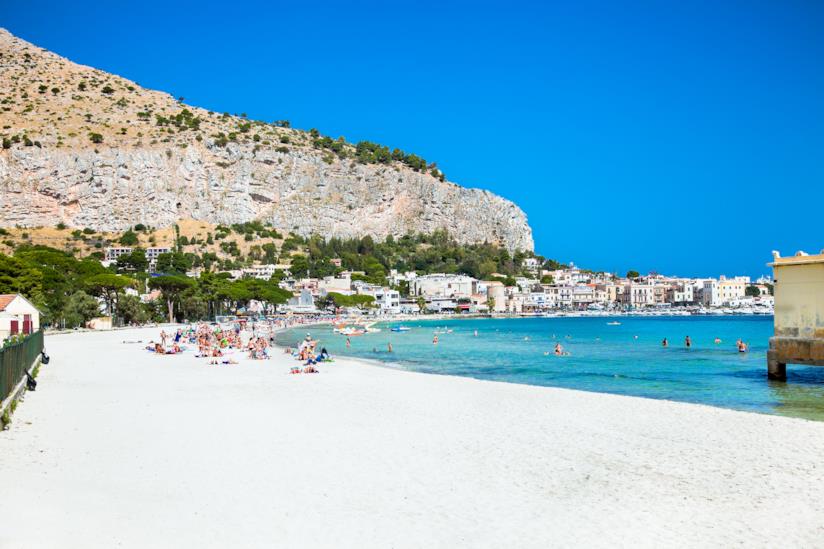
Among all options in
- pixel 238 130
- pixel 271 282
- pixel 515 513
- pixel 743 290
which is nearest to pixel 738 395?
pixel 515 513

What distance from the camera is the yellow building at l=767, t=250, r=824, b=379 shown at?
21219 mm

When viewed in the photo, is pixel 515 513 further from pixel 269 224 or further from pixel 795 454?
pixel 269 224

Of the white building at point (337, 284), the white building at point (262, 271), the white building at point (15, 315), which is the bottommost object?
the white building at point (15, 315)

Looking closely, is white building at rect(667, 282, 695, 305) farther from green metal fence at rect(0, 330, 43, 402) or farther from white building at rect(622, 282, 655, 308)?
green metal fence at rect(0, 330, 43, 402)

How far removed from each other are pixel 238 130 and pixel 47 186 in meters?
43.4

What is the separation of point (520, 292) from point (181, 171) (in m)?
70.2

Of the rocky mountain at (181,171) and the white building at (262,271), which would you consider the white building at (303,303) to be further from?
the rocky mountain at (181,171)

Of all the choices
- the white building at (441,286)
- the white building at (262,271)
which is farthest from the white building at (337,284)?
the white building at (441,286)

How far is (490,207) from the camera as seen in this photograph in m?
158

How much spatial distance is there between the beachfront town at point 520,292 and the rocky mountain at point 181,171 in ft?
47.8

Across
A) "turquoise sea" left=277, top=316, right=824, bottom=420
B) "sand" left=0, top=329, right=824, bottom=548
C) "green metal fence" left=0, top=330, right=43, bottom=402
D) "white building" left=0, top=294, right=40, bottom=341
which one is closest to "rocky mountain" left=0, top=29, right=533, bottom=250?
"turquoise sea" left=277, top=316, right=824, bottom=420

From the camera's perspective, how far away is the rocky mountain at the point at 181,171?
113 metres

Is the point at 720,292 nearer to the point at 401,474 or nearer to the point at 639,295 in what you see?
the point at 639,295

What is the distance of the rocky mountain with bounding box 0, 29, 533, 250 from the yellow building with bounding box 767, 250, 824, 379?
114 m
